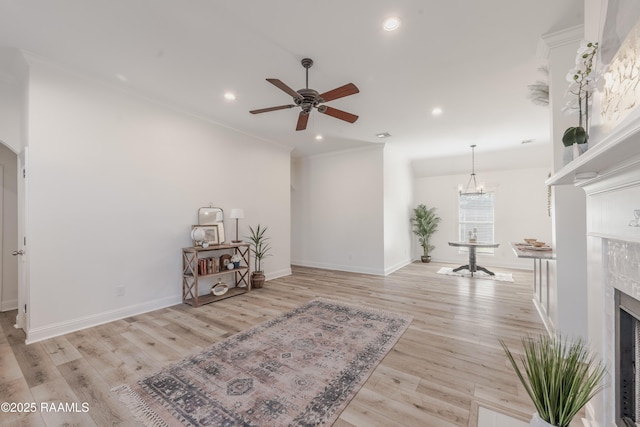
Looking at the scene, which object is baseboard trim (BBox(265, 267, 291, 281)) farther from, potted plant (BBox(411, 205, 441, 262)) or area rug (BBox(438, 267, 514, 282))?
potted plant (BBox(411, 205, 441, 262))

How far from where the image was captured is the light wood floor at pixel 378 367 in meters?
1.72

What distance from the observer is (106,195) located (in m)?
3.19

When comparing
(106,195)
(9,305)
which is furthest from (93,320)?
(9,305)

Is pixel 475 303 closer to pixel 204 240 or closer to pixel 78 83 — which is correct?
pixel 204 240

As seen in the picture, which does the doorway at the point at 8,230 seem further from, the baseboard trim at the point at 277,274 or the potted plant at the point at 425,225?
the potted plant at the point at 425,225

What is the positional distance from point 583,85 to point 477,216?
6.41 metres

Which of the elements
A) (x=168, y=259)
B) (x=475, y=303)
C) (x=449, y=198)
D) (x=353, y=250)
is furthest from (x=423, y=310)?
(x=449, y=198)

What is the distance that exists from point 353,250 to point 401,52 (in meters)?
4.42

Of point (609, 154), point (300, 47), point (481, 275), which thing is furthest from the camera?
point (481, 275)

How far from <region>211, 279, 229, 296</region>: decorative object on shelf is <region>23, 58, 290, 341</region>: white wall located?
504 mm

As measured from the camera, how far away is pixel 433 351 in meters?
2.49

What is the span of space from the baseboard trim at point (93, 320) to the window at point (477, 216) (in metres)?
7.31

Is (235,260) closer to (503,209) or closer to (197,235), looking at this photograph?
(197,235)

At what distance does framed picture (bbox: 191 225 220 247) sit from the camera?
12.7 ft
